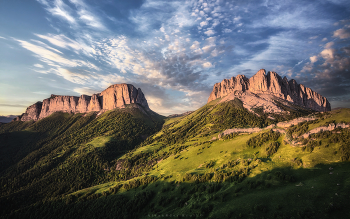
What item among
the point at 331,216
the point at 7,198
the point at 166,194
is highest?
the point at 331,216

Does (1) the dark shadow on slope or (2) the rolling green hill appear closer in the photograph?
(1) the dark shadow on slope

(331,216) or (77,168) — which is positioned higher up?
(331,216)

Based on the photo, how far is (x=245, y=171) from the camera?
5175 cm

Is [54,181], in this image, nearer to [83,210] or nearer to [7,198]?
[7,198]

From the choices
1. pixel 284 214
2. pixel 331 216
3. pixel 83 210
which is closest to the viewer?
pixel 331 216

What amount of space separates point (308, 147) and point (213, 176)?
31.9m

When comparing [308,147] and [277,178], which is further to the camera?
[308,147]

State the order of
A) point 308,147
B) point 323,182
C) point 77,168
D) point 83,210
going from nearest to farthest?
point 323,182, point 308,147, point 83,210, point 77,168

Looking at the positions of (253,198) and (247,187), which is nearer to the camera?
(253,198)

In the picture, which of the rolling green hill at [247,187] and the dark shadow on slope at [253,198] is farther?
the rolling green hill at [247,187]

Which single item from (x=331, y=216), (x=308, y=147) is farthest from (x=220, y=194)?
(x=308, y=147)

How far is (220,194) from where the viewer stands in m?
45.8

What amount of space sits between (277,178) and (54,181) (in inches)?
6914

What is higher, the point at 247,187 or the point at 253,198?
the point at 247,187
